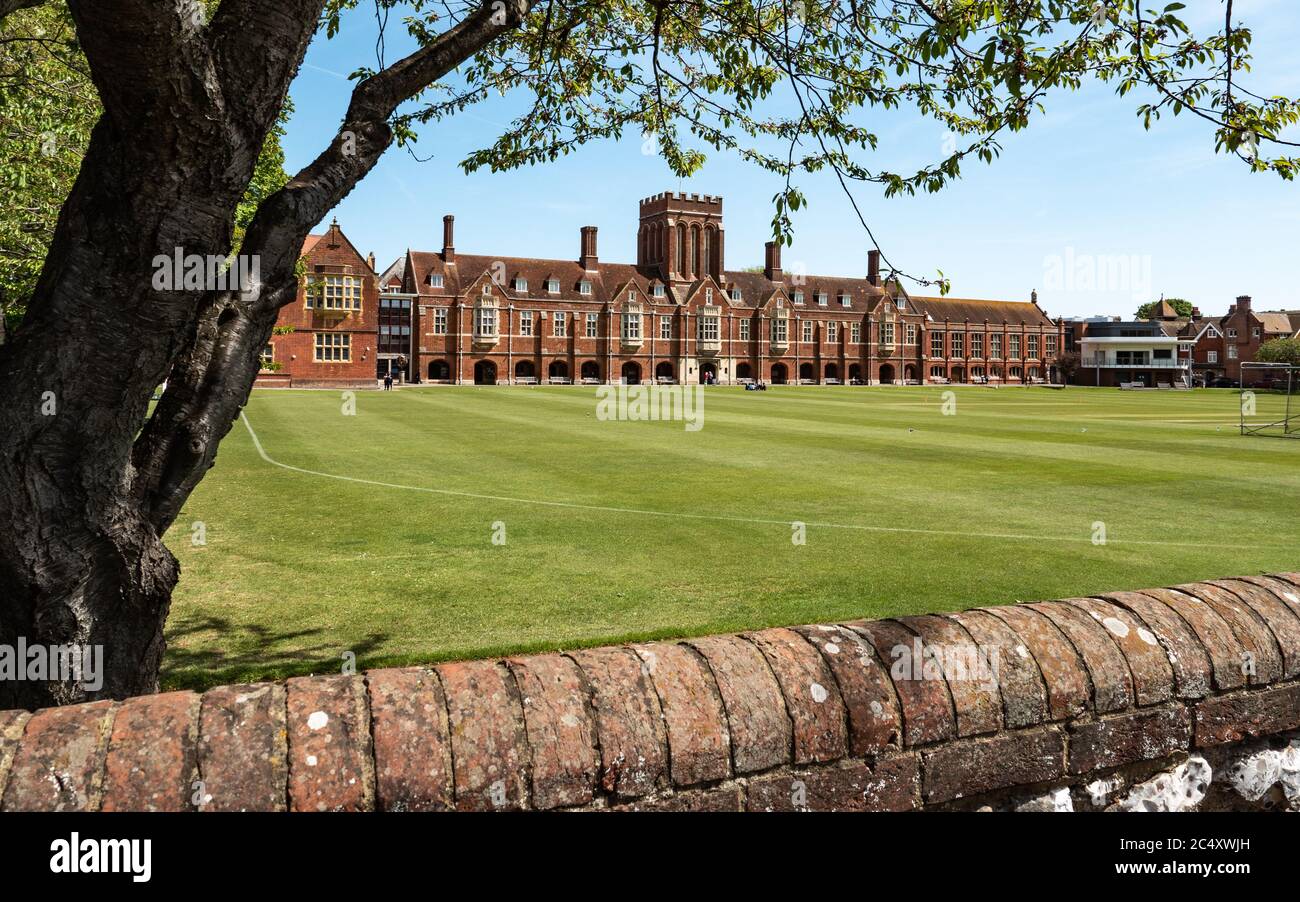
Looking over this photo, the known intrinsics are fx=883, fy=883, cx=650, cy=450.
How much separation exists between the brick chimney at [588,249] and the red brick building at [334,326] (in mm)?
29371

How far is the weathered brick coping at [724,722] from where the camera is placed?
2.07 metres

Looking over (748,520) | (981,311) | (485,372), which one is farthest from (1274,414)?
(981,311)

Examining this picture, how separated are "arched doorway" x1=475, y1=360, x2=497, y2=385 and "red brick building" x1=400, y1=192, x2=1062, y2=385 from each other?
14 cm

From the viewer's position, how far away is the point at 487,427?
2767cm

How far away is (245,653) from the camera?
6801mm

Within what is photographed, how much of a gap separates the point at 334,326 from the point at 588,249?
3354 centimetres

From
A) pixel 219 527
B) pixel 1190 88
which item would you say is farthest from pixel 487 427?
pixel 1190 88

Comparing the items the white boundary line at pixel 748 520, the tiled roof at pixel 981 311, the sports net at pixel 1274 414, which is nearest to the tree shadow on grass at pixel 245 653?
the white boundary line at pixel 748 520

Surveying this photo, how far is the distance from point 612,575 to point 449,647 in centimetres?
273

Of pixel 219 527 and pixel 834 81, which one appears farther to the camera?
pixel 219 527

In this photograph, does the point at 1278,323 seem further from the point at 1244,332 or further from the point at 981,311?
the point at 981,311

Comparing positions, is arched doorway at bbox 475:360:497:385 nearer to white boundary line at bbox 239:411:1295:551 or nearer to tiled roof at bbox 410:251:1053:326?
tiled roof at bbox 410:251:1053:326
